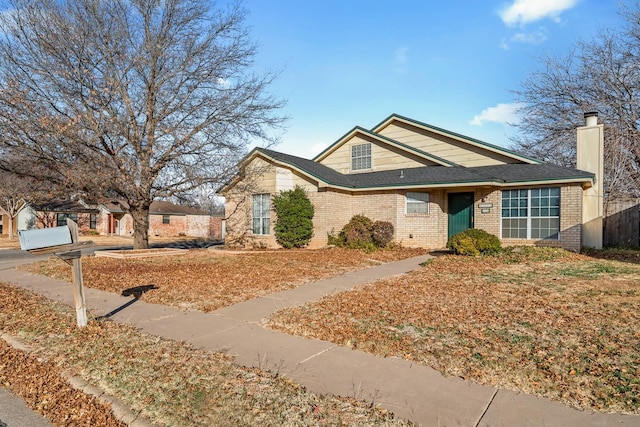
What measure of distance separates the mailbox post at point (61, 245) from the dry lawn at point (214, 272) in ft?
5.79

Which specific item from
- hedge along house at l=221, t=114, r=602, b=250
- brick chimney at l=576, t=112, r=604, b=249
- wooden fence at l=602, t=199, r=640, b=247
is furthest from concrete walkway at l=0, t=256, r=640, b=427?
wooden fence at l=602, t=199, r=640, b=247

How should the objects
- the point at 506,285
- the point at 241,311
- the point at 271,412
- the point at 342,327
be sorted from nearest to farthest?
1. the point at 271,412
2. the point at 342,327
3. the point at 241,311
4. the point at 506,285

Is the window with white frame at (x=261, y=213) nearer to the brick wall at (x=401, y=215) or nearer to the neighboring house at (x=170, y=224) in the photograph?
the brick wall at (x=401, y=215)

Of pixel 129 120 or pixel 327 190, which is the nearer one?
pixel 129 120

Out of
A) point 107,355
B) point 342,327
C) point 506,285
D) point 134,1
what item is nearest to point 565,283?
point 506,285

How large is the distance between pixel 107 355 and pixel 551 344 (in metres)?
5.38

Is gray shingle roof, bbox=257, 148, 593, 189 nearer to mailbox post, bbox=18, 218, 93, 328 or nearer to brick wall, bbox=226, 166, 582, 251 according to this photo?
brick wall, bbox=226, 166, 582, 251

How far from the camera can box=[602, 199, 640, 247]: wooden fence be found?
1739 cm

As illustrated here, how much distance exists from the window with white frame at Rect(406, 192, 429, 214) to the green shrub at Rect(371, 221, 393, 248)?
1410 millimetres

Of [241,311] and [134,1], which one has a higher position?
[134,1]

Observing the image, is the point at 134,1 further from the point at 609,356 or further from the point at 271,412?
the point at 609,356

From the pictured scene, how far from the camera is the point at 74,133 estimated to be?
516 inches

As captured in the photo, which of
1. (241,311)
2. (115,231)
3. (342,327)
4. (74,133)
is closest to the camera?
(342,327)

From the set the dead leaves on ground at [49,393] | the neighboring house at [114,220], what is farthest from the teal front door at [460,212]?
the neighboring house at [114,220]
